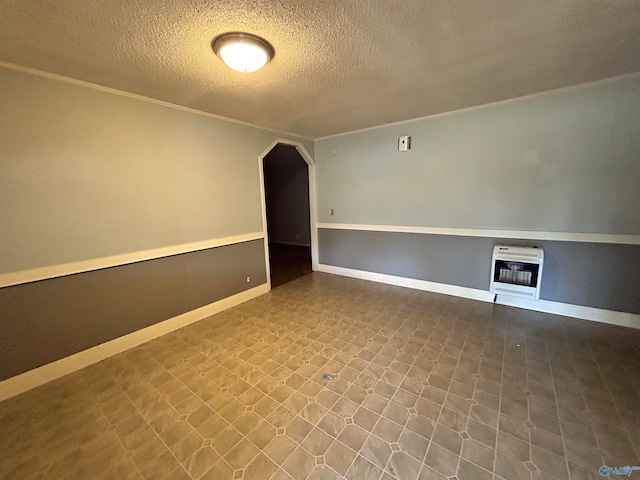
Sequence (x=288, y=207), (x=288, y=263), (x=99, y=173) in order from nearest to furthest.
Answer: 1. (x=99, y=173)
2. (x=288, y=263)
3. (x=288, y=207)

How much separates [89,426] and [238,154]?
9.90 feet

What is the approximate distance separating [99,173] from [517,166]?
4.42m

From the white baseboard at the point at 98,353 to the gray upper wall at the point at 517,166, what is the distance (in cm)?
286

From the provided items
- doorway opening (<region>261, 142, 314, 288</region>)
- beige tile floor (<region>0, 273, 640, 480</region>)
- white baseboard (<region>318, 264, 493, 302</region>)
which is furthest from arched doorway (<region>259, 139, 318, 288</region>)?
beige tile floor (<region>0, 273, 640, 480</region>)

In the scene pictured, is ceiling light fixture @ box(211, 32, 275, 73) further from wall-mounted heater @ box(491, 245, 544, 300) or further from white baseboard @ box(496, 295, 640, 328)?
white baseboard @ box(496, 295, 640, 328)

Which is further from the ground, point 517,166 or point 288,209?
point 517,166

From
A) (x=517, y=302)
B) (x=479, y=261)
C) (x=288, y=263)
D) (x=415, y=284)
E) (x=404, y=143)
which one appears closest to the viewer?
(x=517, y=302)

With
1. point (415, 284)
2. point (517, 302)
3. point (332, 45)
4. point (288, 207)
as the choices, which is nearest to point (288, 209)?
point (288, 207)

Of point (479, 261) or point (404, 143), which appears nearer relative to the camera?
point (479, 261)

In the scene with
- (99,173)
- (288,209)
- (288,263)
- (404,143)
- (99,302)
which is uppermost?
(404,143)

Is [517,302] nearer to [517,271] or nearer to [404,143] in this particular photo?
[517,271]

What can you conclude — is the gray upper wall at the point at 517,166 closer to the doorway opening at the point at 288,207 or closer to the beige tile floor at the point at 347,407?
the beige tile floor at the point at 347,407

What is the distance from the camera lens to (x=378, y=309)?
3.36 m

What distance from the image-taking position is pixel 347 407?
182 centimetres
